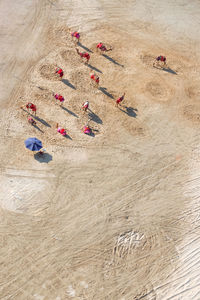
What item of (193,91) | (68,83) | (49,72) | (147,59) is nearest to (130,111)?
(68,83)

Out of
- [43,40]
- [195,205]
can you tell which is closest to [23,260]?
[195,205]

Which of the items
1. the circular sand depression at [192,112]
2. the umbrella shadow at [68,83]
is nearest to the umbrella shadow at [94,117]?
the umbrella shadow at [68,83]

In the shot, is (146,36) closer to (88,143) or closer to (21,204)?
(88,143)

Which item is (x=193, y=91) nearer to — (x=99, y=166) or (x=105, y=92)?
(x=105, y=92)

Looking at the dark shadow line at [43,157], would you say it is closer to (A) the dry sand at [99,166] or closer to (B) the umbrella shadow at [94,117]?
(A) the dry sand at [99,166]

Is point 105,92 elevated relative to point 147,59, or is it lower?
lower

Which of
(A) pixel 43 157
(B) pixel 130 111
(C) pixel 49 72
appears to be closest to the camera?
(A) pixel 43 157
